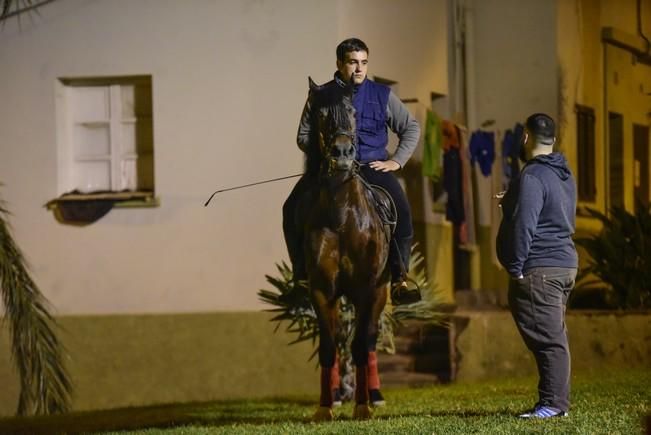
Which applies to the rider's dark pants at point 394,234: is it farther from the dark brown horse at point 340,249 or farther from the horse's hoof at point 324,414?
the horse's hoof at point 324,414

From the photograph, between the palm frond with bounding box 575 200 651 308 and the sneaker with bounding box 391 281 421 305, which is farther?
the palm frond with bounding box 575 200 651 308

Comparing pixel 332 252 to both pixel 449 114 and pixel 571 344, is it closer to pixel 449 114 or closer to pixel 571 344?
pixel 571 344

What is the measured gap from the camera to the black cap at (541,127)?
9.57 metres

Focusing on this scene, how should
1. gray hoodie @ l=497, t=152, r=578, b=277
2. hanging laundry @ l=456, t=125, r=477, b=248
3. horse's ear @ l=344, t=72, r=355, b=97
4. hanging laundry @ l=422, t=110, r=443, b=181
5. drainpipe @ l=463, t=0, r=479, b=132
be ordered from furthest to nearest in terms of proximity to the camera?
drainpipe @ l=463, t=0, r=479, b=132
hanging laundry @ l=456, t=125, r=477, b=248
hanging laundry @ l=422, t=110, r=443, b=181
horse's ear @ l=344, t=72, r=355, b=97
gray hoodie @ l=497, t=152, r=578, b=277

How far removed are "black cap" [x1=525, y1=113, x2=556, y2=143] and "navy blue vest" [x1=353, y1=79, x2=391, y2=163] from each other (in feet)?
5.81

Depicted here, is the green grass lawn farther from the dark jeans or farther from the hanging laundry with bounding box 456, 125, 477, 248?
the hanging laundry with bounding box 456, 125, 477, 248

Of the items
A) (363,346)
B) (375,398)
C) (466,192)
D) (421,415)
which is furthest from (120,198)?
(421,415)

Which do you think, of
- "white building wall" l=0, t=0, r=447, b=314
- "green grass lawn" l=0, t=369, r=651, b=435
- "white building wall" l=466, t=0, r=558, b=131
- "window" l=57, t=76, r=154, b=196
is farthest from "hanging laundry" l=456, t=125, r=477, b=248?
"green grass lawn" l=0, t=369, r=651, b=435

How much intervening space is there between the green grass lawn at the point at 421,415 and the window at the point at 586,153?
24.9 ft

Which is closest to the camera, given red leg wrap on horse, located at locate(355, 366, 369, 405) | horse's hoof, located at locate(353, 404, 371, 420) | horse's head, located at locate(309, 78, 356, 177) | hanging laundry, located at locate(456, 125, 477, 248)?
horse's head, located at locate(309, 78, 356, 177)

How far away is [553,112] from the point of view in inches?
838

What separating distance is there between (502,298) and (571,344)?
3.67 m

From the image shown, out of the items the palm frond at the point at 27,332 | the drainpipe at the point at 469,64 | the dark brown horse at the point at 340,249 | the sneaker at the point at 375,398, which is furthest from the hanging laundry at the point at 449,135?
the dark brown horse at the point at 340,249

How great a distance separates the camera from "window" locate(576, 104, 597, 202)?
22562mm
